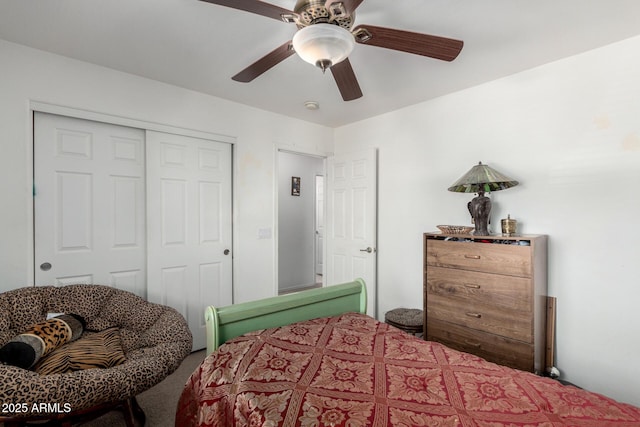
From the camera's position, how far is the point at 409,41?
5.02 feet

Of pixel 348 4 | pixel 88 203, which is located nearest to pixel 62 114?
pixel 88 203

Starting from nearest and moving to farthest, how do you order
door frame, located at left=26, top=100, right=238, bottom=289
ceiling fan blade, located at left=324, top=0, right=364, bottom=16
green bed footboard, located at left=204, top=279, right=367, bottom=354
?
Answer: ceiling fan blade, located at left=324, top=0, right=364, bottom=16
green bed footboard, located at left=204, top=279, right=367, bottom=354
door frame, located at left=26, top=100, right=238, bottom=289

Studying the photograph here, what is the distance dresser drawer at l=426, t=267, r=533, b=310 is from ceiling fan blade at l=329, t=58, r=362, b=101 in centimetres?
155

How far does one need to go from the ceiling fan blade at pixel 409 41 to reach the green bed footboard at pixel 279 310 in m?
1.52

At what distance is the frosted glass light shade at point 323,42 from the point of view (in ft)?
4.50

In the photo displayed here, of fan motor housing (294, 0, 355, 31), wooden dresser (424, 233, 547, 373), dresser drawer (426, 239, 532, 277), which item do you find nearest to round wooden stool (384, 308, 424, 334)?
wooden dresser (424, 233, 547, 373)

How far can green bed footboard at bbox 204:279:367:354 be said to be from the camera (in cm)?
171

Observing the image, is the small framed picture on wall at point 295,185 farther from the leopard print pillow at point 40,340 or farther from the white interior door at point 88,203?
the leopard print pillow at point 40,340

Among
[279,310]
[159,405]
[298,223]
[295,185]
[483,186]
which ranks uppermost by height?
[295,185]

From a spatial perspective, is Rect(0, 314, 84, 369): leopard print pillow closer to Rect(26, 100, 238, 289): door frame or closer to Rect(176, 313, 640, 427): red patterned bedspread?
Rect(26, 100, 238, 289): door frame

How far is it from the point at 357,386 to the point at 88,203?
2.47m

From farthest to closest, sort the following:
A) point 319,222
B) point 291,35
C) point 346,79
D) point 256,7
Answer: point 319,222 < point 291,35 < point 346,79 < point 256,7

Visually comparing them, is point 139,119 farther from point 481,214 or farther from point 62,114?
point 481,214

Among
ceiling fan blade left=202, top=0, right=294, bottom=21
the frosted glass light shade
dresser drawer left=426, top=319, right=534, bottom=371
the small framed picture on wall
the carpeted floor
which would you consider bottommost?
the carpeted floor
